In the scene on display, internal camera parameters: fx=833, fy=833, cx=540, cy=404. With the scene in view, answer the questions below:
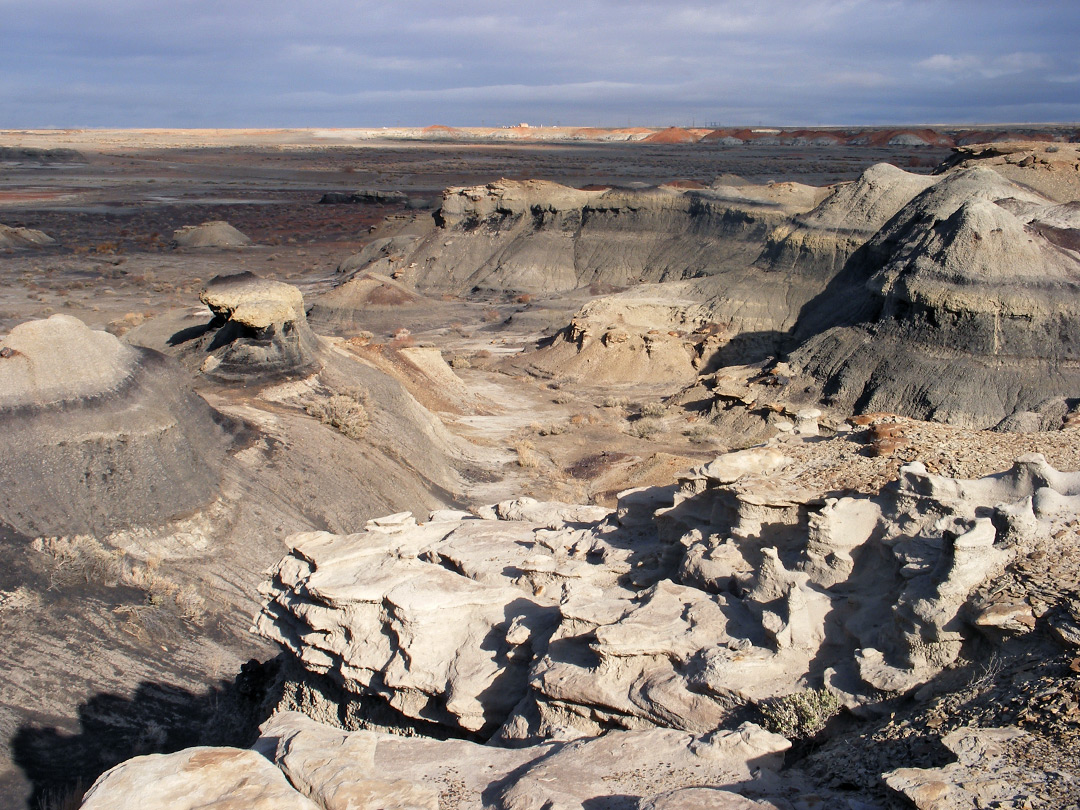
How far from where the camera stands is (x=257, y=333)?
1191 centimetres

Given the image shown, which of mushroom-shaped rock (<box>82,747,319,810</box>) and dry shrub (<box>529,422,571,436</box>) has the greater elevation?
mushroom-shaped rock (<box>82,747,319,810</box>)

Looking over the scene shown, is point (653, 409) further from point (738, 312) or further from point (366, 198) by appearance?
point (366, 198)

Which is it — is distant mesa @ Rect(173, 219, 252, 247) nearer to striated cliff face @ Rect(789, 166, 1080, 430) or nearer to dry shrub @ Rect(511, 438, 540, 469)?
dry shrub @ Rect(511, 438, 540, 469)

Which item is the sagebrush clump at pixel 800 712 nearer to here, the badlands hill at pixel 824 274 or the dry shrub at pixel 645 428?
the badlands hill at pixel 824 274

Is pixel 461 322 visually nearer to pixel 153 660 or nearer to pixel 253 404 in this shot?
pixel 253 404

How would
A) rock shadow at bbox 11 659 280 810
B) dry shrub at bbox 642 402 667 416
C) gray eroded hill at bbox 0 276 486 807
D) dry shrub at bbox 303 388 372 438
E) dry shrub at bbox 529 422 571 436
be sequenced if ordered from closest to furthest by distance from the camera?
rock shadow at bbox 11 659 280 810
gray eroded hill at bbox 0 276 486 807
dry shrub at bbox 303 388 372 438
dry shrub at bbox 529 422 571 436
dry shrub at bbox 642 402 667 416

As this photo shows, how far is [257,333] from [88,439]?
159 inches

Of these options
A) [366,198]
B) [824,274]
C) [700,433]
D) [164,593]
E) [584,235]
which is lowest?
[700,433]

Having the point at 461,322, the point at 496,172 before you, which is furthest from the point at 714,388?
the point at 496,172

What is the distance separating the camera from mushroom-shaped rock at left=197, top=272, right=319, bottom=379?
11789 mm

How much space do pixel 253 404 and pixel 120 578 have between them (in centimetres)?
383

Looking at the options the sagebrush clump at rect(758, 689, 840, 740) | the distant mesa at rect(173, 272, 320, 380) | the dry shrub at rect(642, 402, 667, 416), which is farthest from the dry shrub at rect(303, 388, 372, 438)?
the sagebrush clump at rect(758, 689, 840, 740)

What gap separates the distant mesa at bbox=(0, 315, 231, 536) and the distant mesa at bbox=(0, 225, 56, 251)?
36272 mm

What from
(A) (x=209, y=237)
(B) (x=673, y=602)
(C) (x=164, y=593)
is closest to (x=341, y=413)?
(C) (x=164, y=593)
